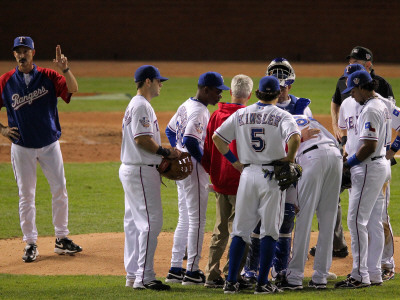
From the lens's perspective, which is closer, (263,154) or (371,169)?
(263,154)

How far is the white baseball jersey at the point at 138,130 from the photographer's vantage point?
536 centimetres

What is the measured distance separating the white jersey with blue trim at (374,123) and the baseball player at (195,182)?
1.17 meters

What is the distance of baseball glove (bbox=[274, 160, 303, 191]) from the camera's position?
4.95 meters

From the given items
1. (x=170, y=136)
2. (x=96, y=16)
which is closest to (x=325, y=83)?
(x=96, y=16)

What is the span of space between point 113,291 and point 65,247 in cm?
185

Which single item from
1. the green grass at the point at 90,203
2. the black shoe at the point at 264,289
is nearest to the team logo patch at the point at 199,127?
the black shoe at the point at 264,289

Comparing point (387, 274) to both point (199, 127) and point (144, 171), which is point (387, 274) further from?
point (144, 171)

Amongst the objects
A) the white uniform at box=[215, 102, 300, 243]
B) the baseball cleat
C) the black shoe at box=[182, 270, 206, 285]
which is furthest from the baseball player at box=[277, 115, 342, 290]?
the baseball cleat

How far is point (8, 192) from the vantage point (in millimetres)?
10258

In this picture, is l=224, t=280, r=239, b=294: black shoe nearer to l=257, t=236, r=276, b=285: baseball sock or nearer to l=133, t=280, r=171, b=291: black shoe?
l=257, t=236, r=276, b=285: baseball sock

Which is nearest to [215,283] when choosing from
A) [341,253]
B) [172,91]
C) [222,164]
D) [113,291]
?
[113,291]

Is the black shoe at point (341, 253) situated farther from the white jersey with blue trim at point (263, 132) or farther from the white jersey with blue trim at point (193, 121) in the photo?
the white jersey with blue trim at point (263, 132)

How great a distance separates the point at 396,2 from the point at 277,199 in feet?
100

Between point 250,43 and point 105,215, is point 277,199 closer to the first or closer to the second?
point 105,215
